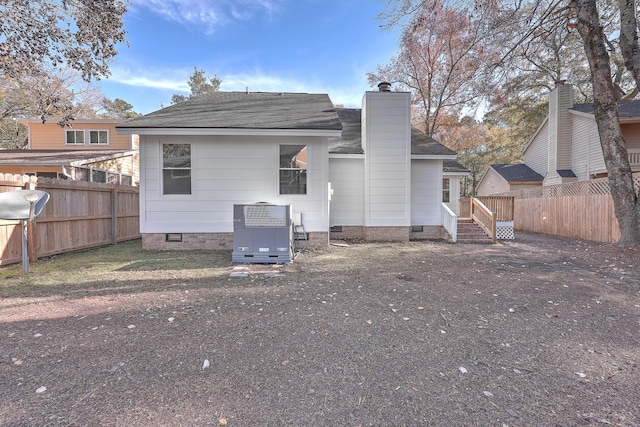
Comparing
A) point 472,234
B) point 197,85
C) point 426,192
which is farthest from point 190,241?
point 197,85

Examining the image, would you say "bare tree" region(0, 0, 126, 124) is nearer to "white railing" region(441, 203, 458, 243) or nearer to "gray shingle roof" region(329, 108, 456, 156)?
"gray shingle roof" region(329, 108, 456, 156)

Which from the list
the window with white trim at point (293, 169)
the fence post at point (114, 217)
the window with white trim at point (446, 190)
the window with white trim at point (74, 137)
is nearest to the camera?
the window with white trim at point (293, 169)

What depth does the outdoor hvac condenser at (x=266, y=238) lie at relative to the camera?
6.50 meters

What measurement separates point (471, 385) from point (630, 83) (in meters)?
29.0

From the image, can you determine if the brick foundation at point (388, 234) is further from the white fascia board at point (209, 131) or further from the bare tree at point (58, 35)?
the bare tree at point (58, 35)

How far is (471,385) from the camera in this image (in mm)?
2240

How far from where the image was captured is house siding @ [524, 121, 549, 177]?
752 inches

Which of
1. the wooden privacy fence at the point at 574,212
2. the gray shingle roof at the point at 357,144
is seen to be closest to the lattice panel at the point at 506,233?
the wooden privacy fence at the point at 574,212

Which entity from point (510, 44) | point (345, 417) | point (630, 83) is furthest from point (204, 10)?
point (630, 83)

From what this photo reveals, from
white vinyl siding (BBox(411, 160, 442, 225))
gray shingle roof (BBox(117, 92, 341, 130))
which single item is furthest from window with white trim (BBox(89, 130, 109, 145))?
white vinyl siding (BBox(411, 160, 442, 225))

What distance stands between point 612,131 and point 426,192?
5.03 metres

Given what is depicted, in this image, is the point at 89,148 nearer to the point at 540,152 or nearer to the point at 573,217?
the point at 573,217

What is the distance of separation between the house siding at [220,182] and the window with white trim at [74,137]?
12.6 meters

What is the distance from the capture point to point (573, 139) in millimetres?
16875
